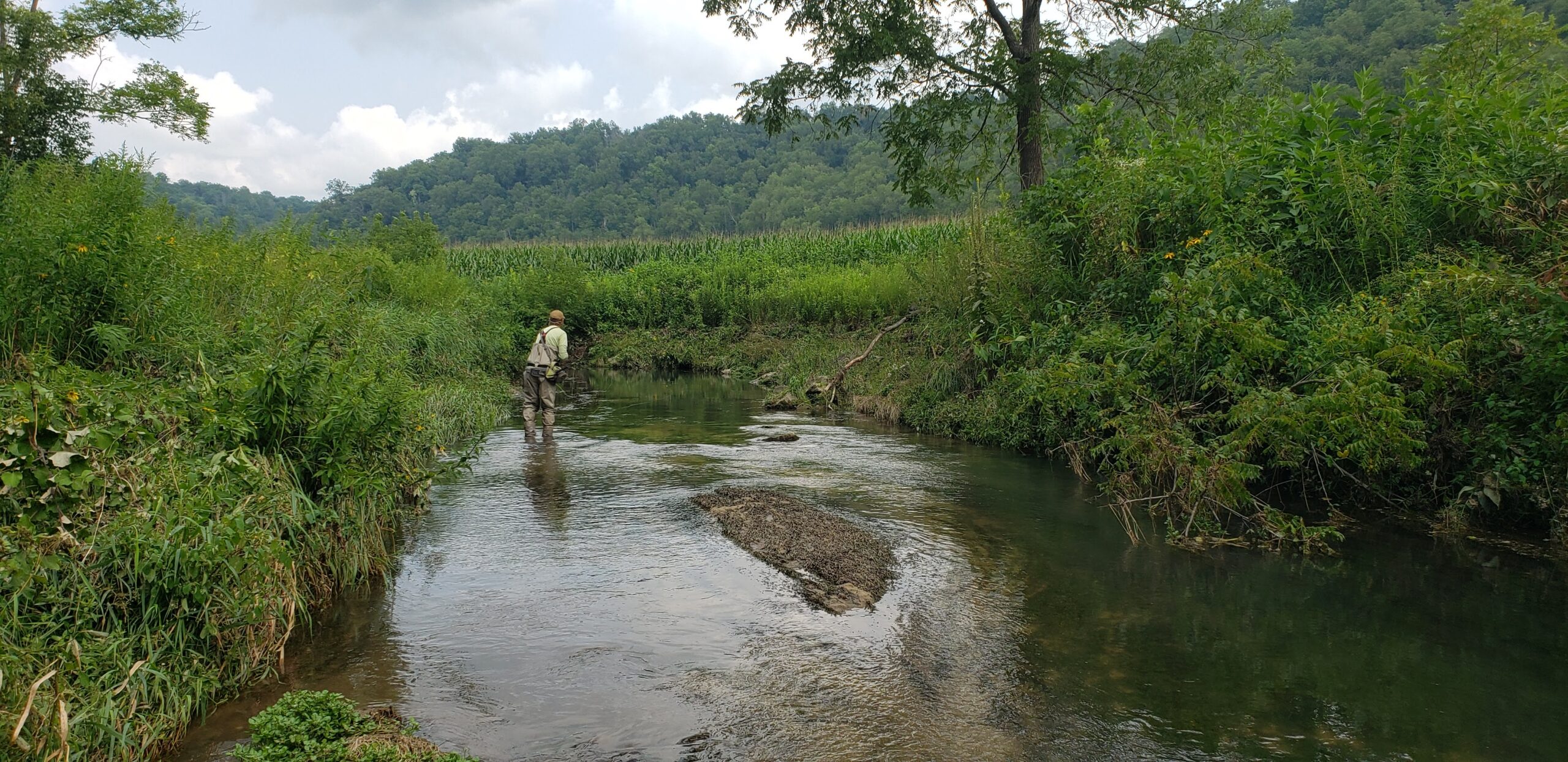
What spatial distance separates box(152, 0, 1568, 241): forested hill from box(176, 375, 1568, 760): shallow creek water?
140 ft

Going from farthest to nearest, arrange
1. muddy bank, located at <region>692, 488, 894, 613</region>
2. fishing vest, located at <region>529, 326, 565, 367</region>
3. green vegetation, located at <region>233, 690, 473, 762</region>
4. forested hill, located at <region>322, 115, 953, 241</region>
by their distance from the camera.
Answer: forested hill, located at <region>322, 115, 953, 241</region>, fishing vest, located at <region>529, 326, 565, 367</region>, muddy bank, located at <region>692, 488, 894, 613</region>, green vegetation, located at <region>233, 690, 473, 762</region>

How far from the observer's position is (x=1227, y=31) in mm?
18797

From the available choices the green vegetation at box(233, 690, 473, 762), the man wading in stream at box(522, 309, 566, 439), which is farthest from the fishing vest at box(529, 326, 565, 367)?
the green vegetation at box(233, 690, 473, 762)

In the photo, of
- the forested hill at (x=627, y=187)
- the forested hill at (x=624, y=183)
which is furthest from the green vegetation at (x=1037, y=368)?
the forested hill at (x=624, y=183)

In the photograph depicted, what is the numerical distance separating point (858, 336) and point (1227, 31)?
1054cm

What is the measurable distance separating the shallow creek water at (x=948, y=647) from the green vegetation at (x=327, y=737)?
37 cm

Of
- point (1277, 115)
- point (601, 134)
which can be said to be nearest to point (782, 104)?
point (1277, 115)

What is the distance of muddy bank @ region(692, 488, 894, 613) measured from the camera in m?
6.93

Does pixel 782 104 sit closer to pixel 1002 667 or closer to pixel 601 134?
pixel 1002 667

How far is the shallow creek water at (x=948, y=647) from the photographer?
15.6 ft

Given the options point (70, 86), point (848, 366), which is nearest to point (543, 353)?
point (848, 366)

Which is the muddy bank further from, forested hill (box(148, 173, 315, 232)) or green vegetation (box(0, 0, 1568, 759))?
forested hill (box(148, 173, 315, 232))

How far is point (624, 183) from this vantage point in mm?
86188

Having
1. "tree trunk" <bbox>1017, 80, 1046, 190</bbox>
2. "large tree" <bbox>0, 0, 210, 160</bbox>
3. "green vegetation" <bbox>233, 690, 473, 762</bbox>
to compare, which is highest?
"large tree" <bbox>0, 0, 210, 160</bbox>
